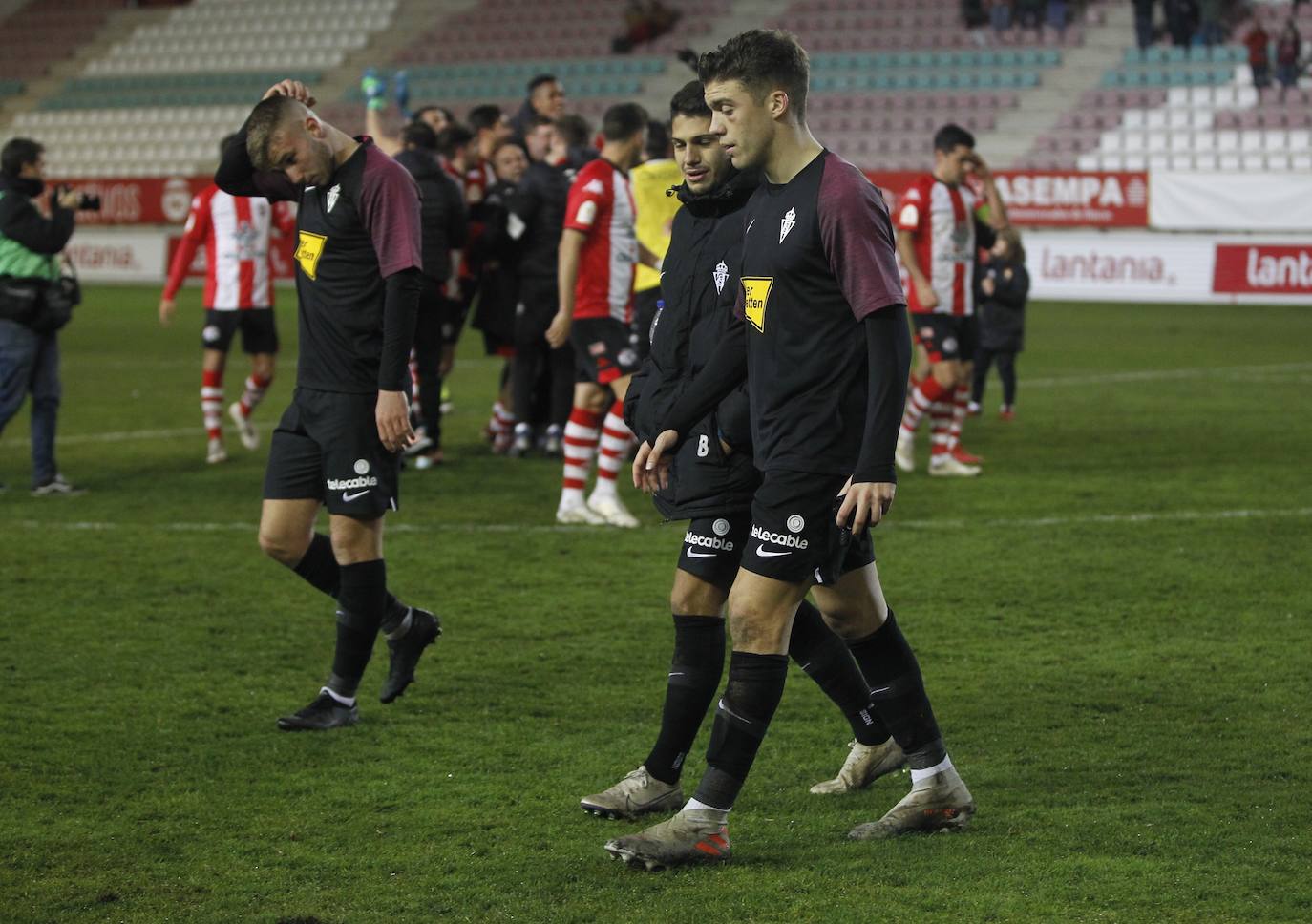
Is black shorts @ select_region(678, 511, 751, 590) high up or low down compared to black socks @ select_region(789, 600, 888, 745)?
up

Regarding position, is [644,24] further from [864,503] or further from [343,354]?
[864,503]

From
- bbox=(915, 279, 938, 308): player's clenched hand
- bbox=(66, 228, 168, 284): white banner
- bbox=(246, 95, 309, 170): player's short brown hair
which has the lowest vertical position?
bbox=(66, 228, 168, 284): white banner

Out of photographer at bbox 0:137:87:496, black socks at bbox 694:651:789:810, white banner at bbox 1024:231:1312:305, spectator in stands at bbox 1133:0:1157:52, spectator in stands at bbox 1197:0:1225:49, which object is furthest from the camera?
spectator in stands at bbox 1197:0:1225:49

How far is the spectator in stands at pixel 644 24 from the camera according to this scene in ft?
119

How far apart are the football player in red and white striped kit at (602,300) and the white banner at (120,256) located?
24.9 metres

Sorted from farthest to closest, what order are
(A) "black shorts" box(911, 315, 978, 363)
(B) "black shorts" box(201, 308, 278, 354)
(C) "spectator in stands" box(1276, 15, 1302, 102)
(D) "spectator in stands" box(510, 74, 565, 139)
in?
(C) "spectator in stands" box(1276, 15, 1302, 102) < (D) "spectator in stands" box(510, 74, 565, 139) < (B) "black shorts" box(201, 308, 278, 354) < (A) "black shorts" box(911, 315, 978, 363)

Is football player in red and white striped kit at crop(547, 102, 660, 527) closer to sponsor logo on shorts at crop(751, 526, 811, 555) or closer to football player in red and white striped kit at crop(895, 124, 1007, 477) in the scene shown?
football player in red and white striped kit at crop(895, 124, 1007, 477)

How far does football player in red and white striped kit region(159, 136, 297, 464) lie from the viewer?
10.7m

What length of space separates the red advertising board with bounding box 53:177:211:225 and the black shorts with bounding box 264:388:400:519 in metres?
29.8

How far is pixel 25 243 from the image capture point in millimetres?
9078

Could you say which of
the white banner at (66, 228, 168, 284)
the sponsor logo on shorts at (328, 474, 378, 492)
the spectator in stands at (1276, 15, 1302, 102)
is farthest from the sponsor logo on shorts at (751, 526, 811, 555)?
the white banner at (66, 228, 168, 284)

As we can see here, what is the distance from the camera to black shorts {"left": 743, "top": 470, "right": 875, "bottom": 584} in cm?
383

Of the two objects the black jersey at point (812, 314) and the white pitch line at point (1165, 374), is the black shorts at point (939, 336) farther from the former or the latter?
the black jersey at point (812, 314)

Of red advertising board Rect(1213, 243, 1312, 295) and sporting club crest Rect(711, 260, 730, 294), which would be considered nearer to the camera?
sporting club crest Rect(711, 260, 730, 294)
